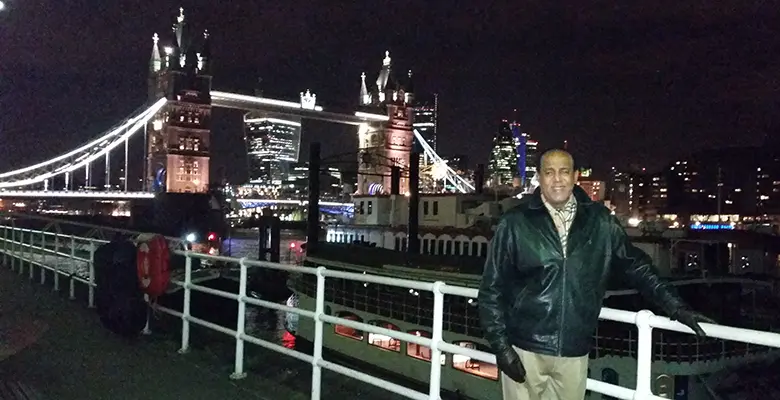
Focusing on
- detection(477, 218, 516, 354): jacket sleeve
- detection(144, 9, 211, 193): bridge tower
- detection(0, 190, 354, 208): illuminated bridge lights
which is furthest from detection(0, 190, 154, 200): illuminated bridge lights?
detection(477, 218, 516, 354): jacket sleeve

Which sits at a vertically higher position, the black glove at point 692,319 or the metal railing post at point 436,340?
the black glove at point 692,319

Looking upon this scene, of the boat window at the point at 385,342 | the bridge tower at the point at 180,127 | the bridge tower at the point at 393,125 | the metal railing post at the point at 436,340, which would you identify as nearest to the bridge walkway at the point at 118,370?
the metal railing post at the point at 436,340

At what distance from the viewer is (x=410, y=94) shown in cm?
12731

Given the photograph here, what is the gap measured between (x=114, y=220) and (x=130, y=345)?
70.9m

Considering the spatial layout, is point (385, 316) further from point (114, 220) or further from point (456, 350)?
point (114, 220)

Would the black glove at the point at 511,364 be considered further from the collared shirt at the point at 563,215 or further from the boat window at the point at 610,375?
the boat window at the point at 610,375

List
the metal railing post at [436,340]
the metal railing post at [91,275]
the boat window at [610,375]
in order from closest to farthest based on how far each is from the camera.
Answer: the metal railing post at [436,340] < the metal railing post at [91,275] < the boat window at [610,375]

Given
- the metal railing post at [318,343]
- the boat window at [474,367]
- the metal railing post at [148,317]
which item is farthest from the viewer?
the boat window at [474,367]

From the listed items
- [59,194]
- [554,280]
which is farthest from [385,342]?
[59,194]

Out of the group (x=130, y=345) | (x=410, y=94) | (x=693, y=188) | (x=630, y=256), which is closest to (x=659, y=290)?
(x=630, y=256)

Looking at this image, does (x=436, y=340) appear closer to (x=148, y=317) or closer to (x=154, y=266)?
(x=154, y=266)

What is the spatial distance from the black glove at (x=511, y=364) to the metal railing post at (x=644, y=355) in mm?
570

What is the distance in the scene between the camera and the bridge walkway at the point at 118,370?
19.6 feet

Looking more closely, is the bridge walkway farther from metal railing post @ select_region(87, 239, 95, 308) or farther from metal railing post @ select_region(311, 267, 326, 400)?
metal railing post @ select_region(87, 239, 95, 308)
